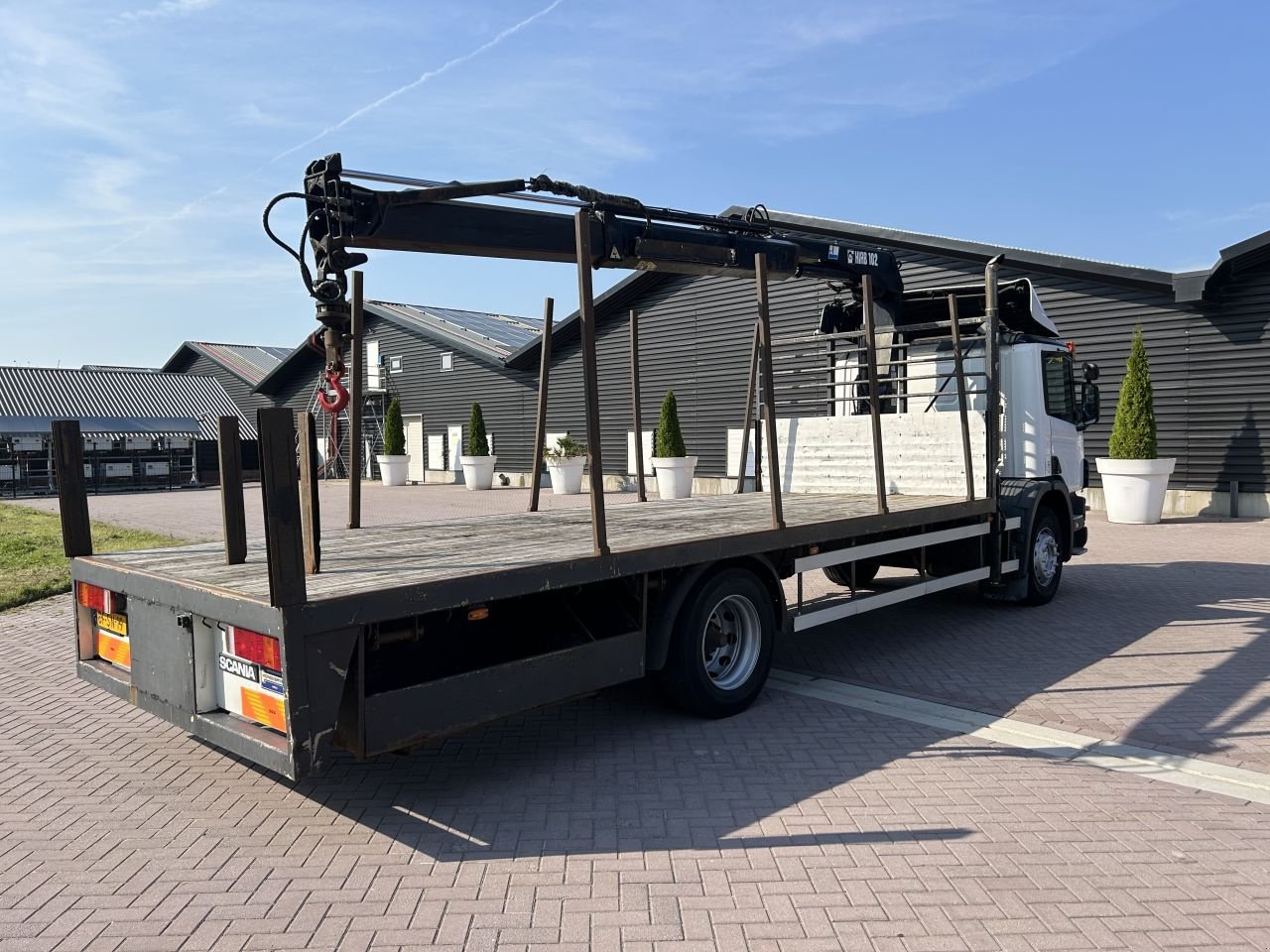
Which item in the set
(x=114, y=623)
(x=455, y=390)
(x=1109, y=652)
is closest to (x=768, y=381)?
(x=1109, y=652)

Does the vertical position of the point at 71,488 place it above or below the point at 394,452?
below

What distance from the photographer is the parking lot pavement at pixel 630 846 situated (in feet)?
11.0

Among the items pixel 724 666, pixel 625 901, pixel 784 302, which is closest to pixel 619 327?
pixel 784 302

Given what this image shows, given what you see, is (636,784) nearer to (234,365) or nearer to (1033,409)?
(1033,409)

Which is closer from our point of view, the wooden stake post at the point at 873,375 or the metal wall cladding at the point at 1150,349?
the wooden stake post at the point at 873,375

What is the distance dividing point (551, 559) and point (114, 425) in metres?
35.0

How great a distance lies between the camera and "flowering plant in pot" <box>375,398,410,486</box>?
110ft

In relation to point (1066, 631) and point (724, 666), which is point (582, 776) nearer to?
point (724, 666)

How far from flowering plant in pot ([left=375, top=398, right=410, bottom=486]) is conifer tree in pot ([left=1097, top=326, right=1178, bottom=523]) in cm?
2390

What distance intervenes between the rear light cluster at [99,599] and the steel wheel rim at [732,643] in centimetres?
317

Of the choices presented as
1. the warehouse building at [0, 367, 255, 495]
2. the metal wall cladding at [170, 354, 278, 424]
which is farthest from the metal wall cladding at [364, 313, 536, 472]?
the metal wall cladding at [170, 354, 278, 424]

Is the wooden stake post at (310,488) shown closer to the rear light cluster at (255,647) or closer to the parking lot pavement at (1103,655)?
the rear light cluster at (255,647)

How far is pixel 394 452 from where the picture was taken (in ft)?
110

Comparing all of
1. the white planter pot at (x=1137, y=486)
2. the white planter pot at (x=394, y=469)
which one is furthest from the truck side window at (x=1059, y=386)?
the white planter pot at (x=394, y=469)
